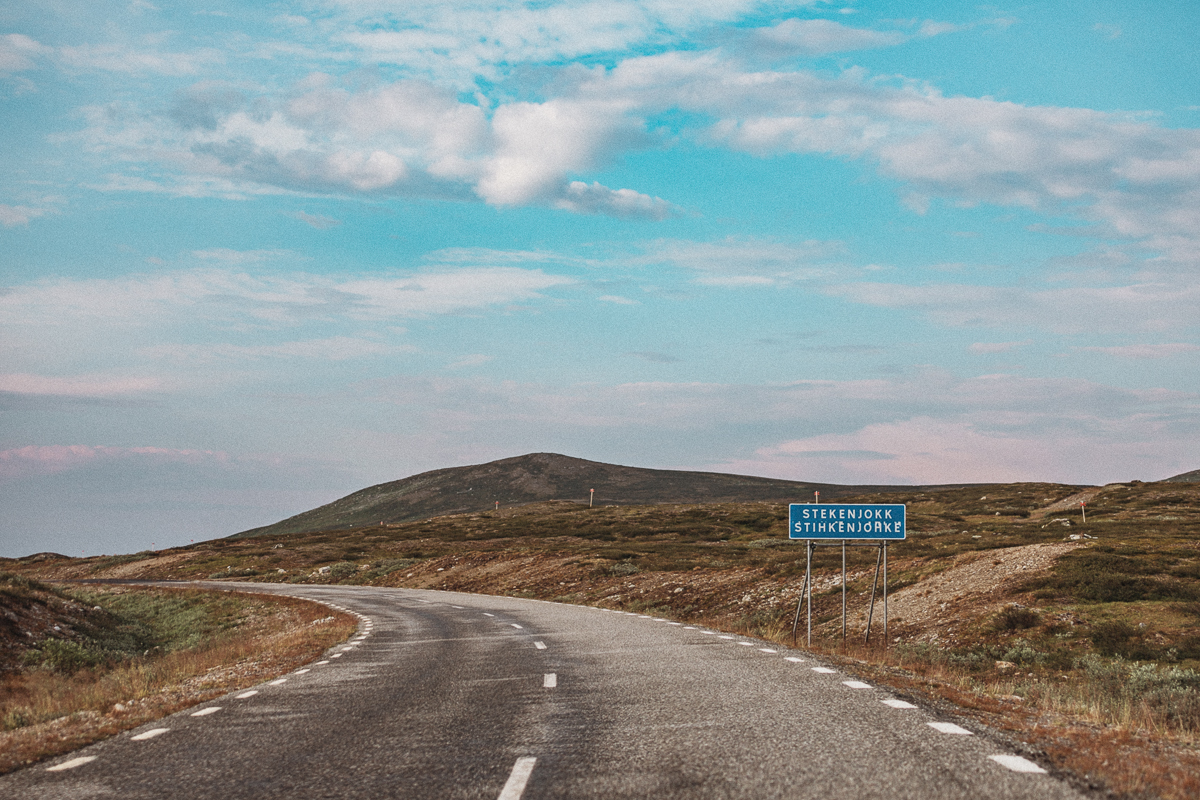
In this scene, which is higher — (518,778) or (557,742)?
(518,778)

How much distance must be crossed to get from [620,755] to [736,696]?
3671 mm

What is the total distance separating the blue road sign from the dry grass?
10.5m

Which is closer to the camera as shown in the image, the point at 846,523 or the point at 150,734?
the point at 150,734

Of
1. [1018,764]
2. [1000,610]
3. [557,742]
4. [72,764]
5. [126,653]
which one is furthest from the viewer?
[126,653]

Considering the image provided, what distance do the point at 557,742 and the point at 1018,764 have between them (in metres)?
3.81

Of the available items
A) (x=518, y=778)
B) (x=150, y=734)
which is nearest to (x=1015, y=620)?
(x=518, y=778)

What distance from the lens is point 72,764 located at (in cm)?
782

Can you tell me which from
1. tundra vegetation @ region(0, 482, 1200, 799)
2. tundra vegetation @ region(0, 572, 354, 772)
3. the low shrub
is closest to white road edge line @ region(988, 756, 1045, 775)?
tundra vegetation @ region(0, 482, 1200, 799)

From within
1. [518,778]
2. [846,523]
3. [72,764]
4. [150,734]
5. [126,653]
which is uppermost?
[846,523]

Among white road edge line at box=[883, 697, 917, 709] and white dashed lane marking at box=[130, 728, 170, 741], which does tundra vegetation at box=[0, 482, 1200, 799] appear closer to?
white road edge line at box=[883, 697, 917, 709]

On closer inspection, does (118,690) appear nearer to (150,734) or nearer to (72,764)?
(150,734)

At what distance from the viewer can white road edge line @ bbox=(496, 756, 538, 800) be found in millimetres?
6362

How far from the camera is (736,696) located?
11.0 m

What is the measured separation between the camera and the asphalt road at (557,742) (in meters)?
6.64
